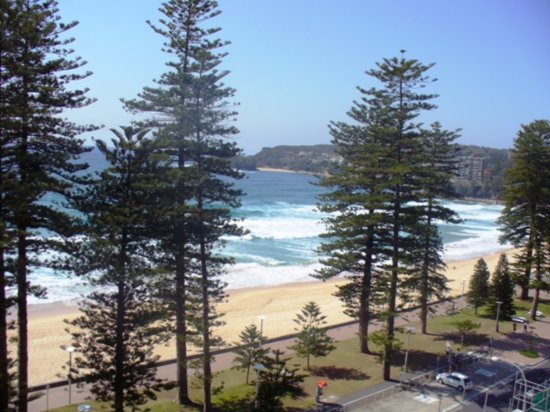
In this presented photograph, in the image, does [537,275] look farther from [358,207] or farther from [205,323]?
[205,323]

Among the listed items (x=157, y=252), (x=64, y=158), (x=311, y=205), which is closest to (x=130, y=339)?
(x=157, y=252)

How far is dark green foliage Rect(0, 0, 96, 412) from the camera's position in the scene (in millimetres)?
10992

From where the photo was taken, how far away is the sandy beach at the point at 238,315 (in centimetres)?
2092

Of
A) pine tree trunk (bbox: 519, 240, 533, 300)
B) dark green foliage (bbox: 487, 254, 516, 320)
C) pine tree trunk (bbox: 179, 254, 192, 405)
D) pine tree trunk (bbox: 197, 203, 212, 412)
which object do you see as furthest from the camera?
pine tree trunk (bbox: 519, 240, 533, 300)

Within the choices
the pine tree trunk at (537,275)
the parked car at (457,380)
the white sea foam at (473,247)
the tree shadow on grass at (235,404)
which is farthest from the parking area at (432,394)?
the white sea foam at (473,247)

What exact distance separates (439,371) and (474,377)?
126 centimetres

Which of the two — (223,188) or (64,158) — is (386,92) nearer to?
(223,188)

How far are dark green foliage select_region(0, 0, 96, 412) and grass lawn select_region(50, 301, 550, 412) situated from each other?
492 cm

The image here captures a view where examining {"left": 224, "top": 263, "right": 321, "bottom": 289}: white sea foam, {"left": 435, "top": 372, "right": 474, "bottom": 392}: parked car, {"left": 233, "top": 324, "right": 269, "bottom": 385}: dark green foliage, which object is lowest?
{"left": 224, "top": 263, "right": 321, "bottom": 289}: white sea foam

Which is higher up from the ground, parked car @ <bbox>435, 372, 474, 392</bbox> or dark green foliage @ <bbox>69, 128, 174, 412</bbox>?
dark green foliage @ <bbox>69, 128, 174, 412</bbox>

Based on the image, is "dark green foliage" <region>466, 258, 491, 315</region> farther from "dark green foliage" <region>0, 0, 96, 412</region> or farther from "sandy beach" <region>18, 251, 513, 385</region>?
"dark green foliage" <region>0, 0, 96, 412</region>

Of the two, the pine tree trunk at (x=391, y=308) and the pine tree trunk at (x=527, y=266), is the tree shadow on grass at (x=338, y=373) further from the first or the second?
the pine tree trunk at (x=527, y=266)

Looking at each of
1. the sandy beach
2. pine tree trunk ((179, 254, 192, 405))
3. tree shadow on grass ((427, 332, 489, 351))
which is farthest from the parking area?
pine tree trunk ((179, 254, 192, 405))

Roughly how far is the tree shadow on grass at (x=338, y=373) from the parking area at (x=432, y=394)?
5.47 feet
